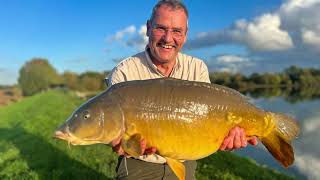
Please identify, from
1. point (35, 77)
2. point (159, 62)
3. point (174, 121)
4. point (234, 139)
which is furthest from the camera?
point (35, 77)

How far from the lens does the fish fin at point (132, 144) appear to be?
3490 millimetres

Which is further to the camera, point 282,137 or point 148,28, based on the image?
point 148,28

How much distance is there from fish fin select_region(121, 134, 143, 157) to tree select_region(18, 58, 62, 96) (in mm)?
86622

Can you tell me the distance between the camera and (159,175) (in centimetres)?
A: 428

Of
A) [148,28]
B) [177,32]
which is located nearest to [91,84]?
[148,28]

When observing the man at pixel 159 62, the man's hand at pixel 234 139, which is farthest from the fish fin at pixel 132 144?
the man's hand at pixel 234 139

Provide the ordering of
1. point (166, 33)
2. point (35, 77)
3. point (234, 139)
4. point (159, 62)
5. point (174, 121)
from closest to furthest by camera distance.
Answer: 1. point (174, 121)
2. point (234, 139)
3. point (166, 33)
4. point (159, 62)
5. point (35, 77)

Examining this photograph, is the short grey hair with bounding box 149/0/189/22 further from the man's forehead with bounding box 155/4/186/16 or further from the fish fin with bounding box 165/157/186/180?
the fish fin with bounding box 165/157/186/180

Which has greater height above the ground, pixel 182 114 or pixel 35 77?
pixel 35 77

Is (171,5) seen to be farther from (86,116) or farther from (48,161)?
(48,161)

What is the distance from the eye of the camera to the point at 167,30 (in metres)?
4.14

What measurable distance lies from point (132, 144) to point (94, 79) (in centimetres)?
9220

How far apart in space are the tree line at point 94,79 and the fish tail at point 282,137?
73.8 meters

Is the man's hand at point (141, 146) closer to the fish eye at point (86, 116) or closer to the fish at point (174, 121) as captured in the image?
the fish at point (174, 121)
